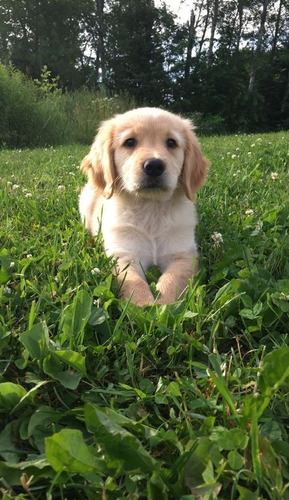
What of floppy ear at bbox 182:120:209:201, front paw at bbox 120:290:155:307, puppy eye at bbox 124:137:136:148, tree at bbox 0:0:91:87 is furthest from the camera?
tree at bbox 0:0:91:87

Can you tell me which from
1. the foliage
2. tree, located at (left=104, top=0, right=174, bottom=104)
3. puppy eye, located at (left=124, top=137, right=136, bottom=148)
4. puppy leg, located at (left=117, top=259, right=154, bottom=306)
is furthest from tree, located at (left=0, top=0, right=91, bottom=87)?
puppy leg, located at (left=117, top=259, right=154, bottom=306)

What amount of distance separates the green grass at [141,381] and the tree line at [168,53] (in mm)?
20353

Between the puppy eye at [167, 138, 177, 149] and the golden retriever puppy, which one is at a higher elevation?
the puppy eye at [167, 138, 177, 149]

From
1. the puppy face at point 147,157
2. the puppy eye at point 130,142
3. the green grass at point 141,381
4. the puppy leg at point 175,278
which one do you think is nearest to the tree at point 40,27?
the puppy face at point 147,157

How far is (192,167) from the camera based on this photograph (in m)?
2.78

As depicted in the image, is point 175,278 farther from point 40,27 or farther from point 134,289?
point 40,27

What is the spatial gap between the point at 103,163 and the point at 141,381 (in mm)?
1828

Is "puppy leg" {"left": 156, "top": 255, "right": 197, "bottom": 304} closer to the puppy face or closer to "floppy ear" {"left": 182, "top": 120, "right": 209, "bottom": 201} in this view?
the puppy face

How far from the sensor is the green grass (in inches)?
34.7

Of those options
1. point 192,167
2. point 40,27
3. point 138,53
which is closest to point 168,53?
point 138,53

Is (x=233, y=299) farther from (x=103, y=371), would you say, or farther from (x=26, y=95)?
(x=26, y=95)

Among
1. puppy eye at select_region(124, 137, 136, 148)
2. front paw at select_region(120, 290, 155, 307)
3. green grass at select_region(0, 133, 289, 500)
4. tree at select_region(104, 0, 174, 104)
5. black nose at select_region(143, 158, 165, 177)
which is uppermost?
tree at select_region(104, 0, 174, 104)

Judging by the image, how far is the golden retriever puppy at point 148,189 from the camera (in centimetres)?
233

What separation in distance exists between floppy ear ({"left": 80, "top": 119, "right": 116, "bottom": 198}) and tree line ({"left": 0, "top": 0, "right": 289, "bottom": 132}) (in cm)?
1912
